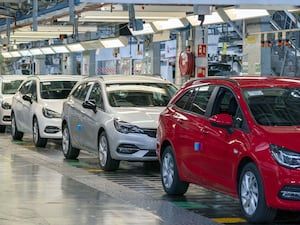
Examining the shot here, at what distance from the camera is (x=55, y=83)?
64.0 ft

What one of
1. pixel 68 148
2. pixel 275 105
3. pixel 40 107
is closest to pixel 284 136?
pixel 275 105

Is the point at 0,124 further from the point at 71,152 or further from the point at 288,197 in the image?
the point at 288,197

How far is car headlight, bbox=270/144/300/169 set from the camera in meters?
8.58

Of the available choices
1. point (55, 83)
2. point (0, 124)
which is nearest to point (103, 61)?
point (0, 124)

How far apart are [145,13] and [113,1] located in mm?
6325

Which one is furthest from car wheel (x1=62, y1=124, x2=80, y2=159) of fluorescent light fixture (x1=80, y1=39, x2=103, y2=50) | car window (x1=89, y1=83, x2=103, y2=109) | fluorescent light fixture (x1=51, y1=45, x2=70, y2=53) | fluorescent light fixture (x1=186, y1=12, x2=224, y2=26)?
fluorescent light fixture (x1=51, y1=45, x2=70, y2=53)

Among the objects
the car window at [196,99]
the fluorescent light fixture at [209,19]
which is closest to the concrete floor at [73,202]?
the car window at [196,99]

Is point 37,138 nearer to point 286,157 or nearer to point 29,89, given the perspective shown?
point 29,89

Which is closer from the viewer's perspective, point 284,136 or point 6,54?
point 284,136

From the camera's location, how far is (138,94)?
14977 mm

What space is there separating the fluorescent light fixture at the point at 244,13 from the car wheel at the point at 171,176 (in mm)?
5665

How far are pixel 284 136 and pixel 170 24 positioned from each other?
1253 cm

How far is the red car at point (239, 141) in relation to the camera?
8648mm

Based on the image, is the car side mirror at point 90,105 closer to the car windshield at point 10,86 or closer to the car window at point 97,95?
the car window at point 97,95
